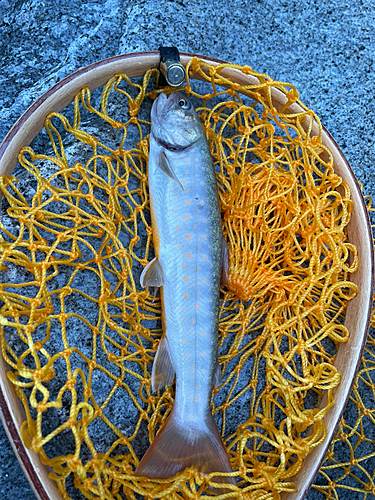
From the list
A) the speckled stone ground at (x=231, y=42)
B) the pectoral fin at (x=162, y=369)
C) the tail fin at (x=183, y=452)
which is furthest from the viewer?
the speckled stone ground at (x=231, y=42)

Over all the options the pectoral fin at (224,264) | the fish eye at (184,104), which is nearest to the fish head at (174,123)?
the fish eye at (184,104)

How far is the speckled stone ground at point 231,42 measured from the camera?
162cm

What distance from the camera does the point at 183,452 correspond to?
1.20 m

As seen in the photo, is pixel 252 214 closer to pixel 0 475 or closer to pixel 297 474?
pixel 297 474

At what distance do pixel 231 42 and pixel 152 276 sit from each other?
1.09m

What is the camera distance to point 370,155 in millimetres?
1871

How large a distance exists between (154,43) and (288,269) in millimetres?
1025

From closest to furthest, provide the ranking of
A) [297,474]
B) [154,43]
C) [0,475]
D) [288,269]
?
[297,474], [0,475], [288,269], [154,43]

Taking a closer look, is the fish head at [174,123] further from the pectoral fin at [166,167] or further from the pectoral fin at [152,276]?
the pectoral fin at [152,276]

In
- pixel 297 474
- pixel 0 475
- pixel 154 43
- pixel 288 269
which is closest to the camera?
pixel 297 474

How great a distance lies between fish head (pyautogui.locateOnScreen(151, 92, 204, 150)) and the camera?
137cm

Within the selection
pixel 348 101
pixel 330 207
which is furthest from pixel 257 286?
pixel 348 101

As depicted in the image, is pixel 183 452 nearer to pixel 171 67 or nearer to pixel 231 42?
pixel 171 67

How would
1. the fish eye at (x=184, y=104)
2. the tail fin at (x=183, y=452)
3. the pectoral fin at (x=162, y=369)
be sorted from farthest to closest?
the fish eye at (x=184, y=104) → the pectoral fin at (x=162, y=369) → the tail fin at (x=183, y=452)
